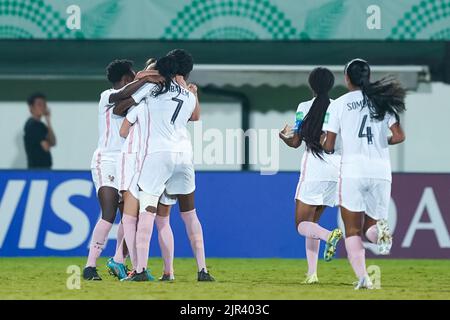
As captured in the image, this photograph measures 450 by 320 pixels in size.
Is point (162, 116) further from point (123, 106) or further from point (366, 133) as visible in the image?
point (366, 133)

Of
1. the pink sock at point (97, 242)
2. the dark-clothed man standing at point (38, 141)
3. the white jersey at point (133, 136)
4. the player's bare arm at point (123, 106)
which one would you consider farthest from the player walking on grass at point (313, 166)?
Answer: the dark-clothed man standing at point (38, 141)

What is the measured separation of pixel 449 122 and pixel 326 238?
10304mm

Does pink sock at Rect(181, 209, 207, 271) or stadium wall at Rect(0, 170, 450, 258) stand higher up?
stadium wall at Rect(0, 170, 450, 258)

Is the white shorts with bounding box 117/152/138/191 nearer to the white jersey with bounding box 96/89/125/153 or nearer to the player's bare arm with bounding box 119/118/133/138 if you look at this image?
the white jersey with bounding box 96/89/125/153

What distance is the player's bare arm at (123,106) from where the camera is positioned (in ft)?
46.2

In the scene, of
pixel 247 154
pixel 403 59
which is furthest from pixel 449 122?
pixel 247 154

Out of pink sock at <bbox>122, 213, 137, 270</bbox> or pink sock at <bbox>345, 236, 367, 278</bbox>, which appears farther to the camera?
pink sock at <bbox>122, 213, 137, 270</bbox>

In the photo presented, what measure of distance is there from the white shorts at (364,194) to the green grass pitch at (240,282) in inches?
26.4

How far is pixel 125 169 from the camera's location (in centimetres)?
1457

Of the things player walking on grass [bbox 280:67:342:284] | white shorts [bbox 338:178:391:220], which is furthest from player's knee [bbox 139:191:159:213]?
white shorts [bbox 338:178:391:220]

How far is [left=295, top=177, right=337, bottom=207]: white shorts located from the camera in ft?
47.9

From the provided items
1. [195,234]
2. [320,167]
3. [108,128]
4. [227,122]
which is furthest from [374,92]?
[227,122]

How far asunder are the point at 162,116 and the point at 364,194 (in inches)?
73.9

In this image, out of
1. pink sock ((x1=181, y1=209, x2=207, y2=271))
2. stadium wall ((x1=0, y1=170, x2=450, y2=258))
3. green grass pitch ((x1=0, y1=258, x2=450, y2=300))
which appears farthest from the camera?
stadium wall ((x1=0, y1=170, x2=450, y2=258))
